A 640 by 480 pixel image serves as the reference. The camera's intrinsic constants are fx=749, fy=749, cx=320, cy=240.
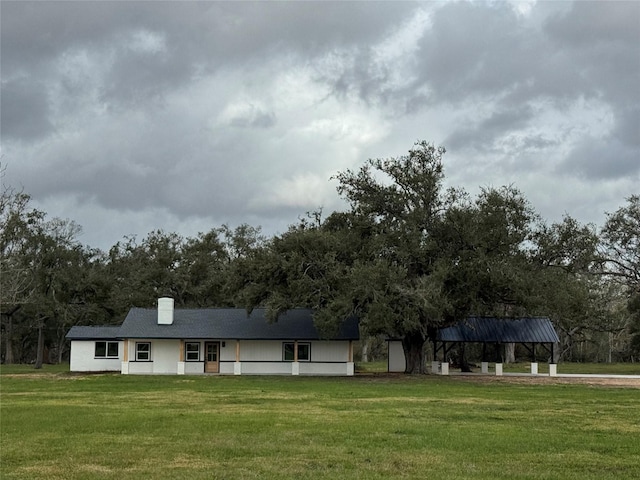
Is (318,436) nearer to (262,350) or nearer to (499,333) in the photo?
(262,350)

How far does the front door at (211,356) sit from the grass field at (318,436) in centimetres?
2035

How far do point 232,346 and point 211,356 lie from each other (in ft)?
4.99

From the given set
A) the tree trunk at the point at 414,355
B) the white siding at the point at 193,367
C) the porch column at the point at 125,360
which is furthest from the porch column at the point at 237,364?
the tree trunk at the point at 414,355

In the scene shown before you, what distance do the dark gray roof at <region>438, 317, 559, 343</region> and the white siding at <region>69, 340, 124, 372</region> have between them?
72.0 ft

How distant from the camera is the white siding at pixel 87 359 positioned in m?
50.4

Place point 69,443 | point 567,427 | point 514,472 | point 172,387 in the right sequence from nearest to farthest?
point 514,472 → point 69,443 → point 567,427 → point 172,387

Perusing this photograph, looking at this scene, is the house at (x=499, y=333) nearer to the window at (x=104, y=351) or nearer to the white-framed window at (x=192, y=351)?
the white-framed window at (x=192, y=351)

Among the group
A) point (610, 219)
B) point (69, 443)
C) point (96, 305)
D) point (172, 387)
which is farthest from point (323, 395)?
point (96, 305)

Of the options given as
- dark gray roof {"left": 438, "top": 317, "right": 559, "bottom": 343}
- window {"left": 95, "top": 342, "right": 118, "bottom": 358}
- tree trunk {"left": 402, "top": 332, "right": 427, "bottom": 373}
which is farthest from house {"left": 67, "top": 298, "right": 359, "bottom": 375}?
dark gray roof {"left": 438, "top": 317, "right": 559, "bottom": 343}

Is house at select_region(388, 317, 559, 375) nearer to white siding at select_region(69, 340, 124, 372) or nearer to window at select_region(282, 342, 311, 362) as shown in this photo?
window at select_region(282, 342, 311, 362)

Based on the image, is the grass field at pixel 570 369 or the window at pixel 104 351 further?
the grass field at pixel 570 369

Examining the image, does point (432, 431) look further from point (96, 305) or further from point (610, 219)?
point (96, 305)

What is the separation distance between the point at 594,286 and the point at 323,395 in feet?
123

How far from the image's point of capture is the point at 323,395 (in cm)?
2705
